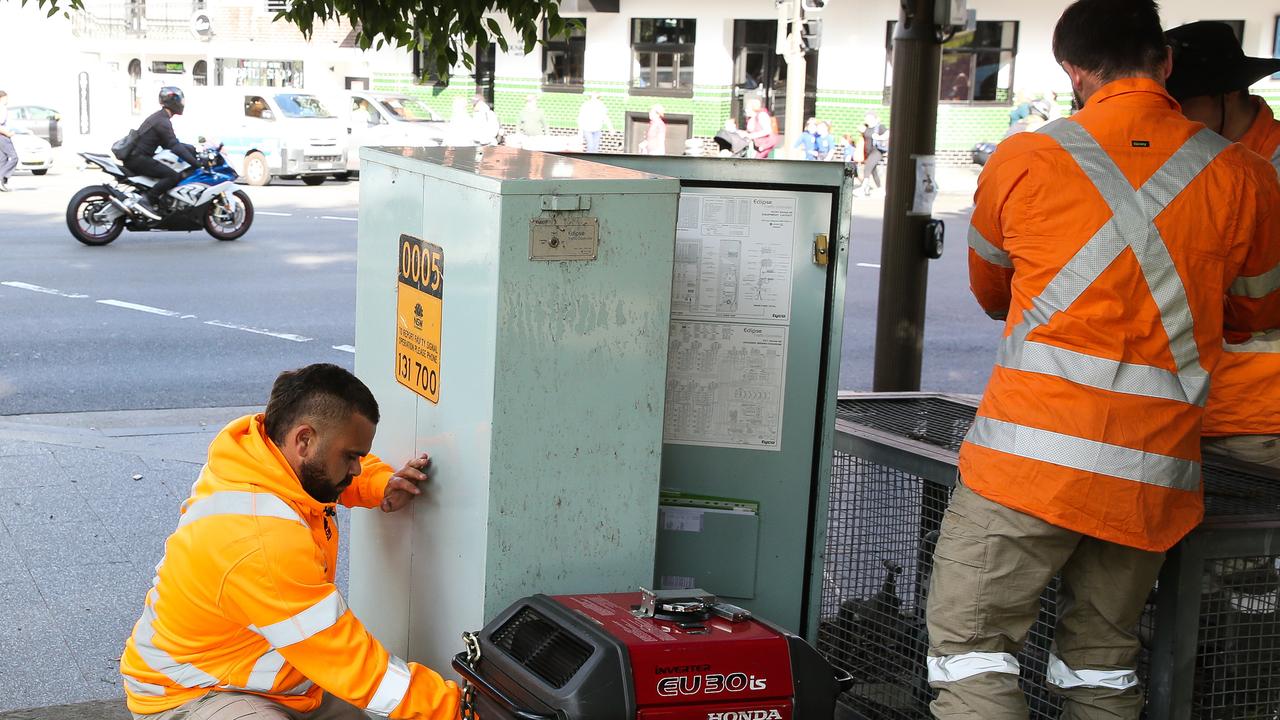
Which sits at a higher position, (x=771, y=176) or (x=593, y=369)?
(x=771, y=176)

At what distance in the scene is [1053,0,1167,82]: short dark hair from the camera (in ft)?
9.28

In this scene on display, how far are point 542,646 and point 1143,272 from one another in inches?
55.4

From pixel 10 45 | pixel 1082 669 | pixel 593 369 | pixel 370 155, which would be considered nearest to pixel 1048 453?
pixel 1082 669

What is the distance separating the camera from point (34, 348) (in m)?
9.46

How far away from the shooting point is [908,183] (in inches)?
232

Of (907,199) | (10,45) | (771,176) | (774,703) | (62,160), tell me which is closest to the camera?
(774,703)

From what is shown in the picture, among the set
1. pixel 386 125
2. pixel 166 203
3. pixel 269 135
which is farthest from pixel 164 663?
pixel 386 125

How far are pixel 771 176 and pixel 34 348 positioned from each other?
762 centimetres

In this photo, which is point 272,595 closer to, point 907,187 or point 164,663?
point 164,663

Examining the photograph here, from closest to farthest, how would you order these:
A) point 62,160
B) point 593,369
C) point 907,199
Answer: point 593,369 → point 907,199 → point 62,160

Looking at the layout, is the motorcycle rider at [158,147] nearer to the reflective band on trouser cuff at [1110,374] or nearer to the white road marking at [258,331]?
the white road marking at [258,331]

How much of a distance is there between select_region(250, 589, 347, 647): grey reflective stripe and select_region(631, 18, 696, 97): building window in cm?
3111

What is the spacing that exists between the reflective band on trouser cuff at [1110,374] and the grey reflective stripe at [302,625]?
1.49 meters

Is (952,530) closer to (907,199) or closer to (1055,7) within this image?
(907,199)
